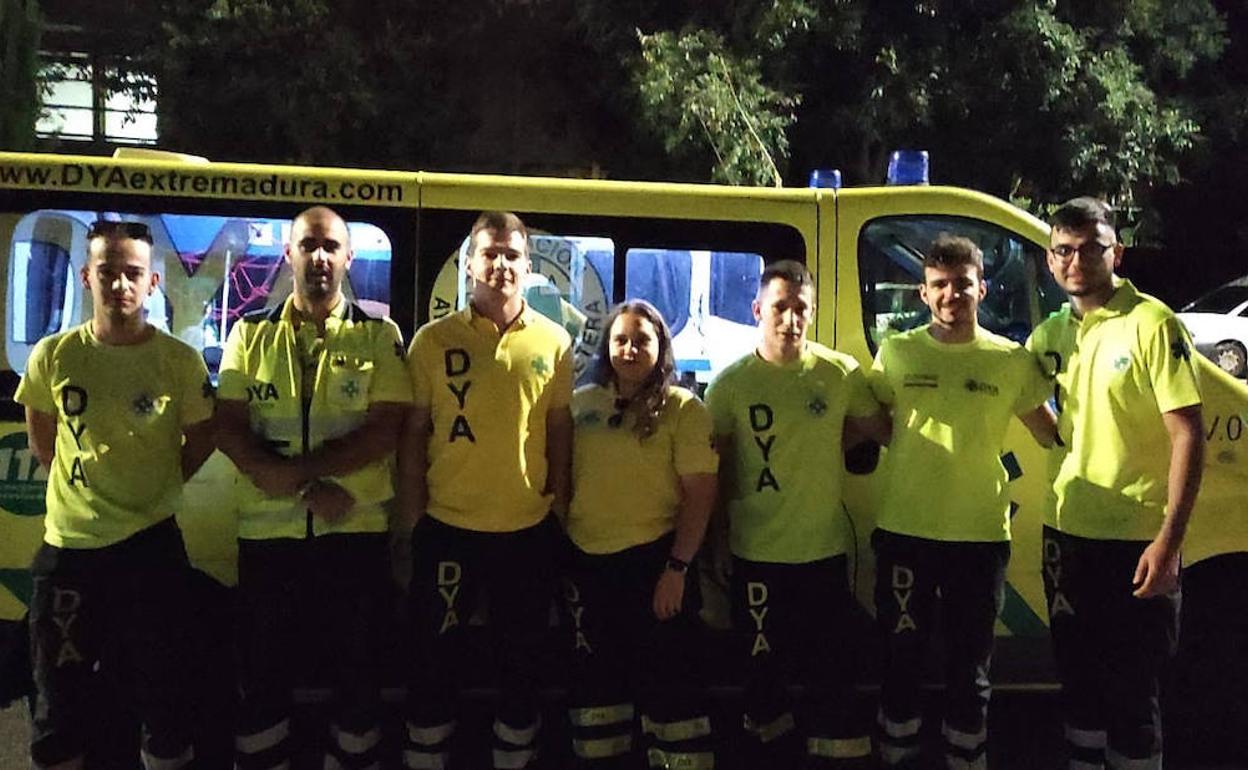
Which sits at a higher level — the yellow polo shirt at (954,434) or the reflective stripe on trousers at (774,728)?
the yellow polo shirt at (954,434)

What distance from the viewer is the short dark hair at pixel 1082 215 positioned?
3.41 m

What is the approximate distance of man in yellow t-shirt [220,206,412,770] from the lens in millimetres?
3348

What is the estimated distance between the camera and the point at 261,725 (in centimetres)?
346

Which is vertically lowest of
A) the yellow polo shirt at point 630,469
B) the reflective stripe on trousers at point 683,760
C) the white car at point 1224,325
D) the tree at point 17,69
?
the reflective stripe on trousers at point 683,760

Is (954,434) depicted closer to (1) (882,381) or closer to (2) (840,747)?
(1) (882,381)

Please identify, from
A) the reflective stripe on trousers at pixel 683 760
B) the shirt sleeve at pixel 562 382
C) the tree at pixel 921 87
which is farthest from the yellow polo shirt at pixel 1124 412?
the tree at pixel 921 87

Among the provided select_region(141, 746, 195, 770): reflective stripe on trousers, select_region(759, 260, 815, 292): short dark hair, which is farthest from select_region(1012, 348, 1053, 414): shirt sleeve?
select_region(141, 746, 195, 770): reflective stripe on trousers

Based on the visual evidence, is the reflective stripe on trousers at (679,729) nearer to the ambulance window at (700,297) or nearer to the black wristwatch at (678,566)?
the black wristwatch at (678,566)

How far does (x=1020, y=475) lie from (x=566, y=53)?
986 centimetres

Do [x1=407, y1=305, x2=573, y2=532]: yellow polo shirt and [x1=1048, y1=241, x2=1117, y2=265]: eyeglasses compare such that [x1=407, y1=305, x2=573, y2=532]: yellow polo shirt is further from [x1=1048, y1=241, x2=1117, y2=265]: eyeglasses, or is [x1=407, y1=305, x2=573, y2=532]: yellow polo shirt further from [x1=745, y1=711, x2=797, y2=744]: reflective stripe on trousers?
[x1=1048, y1=241, x2=1117, y2=265]: eyeglasses

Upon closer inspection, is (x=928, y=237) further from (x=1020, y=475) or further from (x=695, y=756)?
(x=695, y=756)

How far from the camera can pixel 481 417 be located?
3.38m

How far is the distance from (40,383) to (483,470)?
4.23 feet

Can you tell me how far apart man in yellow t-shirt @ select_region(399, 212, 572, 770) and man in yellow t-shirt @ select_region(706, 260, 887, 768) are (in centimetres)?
57
